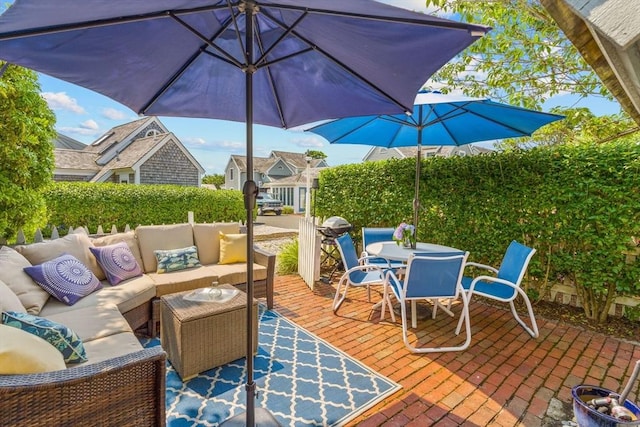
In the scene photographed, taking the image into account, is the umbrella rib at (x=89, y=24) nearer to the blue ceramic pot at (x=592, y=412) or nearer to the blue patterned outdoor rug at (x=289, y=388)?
the blue patterned outdoor rug at (x=289, y=388)

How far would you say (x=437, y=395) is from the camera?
2.51 metres

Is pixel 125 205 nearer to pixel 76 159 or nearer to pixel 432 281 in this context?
pixel 432 281

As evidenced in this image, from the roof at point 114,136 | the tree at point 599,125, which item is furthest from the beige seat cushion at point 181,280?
the roof at point 114,136

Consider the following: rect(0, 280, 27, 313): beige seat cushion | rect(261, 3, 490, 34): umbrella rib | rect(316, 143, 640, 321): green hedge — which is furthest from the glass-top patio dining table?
rect(0, 280, 27, 313): beige seat cushion

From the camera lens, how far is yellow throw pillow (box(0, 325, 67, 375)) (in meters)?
1.35

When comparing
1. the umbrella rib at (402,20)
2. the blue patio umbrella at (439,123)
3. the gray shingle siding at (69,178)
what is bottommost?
the gray shingle siding at (69,178)

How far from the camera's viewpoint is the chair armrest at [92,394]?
1.28 metres

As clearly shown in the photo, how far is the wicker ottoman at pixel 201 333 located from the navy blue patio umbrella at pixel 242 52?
38.5 inches

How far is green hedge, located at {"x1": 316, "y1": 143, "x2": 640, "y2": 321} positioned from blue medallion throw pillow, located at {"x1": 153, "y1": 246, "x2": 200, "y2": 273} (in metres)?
3.59

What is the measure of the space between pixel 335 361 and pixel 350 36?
Answer: 275cm

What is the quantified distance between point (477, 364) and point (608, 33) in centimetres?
304

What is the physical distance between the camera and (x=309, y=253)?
517 cm

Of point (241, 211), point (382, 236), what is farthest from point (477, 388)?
point (241, 211)

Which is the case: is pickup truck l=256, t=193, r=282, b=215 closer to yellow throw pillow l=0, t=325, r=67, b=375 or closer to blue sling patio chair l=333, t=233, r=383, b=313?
blue sling patio chair l=333, t=233, r=383, b=313
